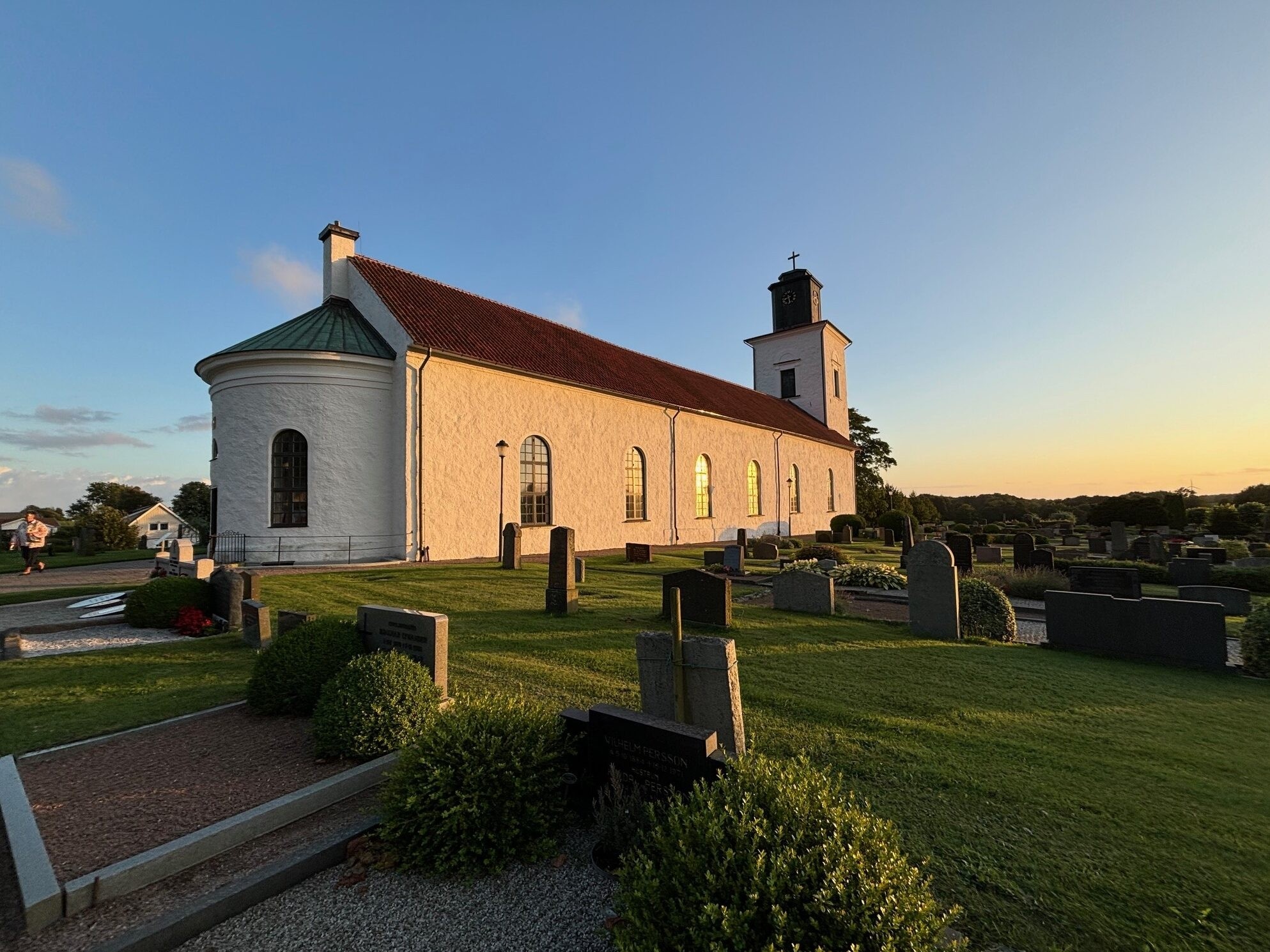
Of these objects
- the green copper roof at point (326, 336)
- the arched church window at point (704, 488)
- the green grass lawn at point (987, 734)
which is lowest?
the green grass lawn at point (987, 734)

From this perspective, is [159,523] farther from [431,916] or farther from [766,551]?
[431,916]

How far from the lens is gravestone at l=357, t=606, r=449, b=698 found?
15.2ft

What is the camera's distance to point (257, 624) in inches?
270

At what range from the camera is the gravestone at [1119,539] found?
19.6 meters

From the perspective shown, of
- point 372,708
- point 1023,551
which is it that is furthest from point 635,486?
point 372,708

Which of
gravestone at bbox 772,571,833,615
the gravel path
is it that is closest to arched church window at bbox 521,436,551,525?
gravestone at bbox 772,571,833,615

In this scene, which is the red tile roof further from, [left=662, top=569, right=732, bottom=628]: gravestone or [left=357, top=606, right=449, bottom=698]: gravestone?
[left=357, top=606, right=449, bottom=698]: gravestone

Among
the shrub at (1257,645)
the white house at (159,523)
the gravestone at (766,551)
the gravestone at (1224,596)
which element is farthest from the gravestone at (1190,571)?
the white house at (159,523)

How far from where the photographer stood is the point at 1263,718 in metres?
4.77

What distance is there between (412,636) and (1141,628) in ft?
27.9

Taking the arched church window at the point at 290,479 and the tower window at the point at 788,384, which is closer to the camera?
the arched church window at the point at 290,479

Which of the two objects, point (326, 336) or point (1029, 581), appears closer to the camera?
point (1029, 581)

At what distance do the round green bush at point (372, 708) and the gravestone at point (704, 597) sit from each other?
4.21 meters

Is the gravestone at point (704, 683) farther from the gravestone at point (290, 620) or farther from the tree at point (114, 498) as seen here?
the tree at point (114, 498)
